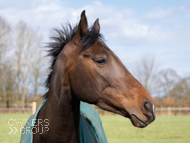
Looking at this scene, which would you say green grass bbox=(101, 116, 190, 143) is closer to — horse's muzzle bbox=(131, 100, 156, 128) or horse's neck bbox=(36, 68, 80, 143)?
horse's neck bbox=(36, 68, 80, 143)

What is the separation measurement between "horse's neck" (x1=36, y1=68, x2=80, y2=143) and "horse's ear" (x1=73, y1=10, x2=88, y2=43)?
47 cm

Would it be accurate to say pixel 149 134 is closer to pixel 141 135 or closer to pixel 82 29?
pixel 141 135

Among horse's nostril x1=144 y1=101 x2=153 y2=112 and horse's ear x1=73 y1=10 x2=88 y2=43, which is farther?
horse's ear x1=73 y1=10 x2=88 y2=43

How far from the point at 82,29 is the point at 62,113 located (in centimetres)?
93

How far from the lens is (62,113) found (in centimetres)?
238

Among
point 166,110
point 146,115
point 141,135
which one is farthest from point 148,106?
point 166,110

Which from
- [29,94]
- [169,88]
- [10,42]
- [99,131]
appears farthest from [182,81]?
[99,131]

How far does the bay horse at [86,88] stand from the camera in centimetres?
204

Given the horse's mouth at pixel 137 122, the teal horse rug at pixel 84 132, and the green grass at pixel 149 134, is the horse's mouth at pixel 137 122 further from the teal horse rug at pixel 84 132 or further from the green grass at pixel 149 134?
the green grass at pixel 149 134

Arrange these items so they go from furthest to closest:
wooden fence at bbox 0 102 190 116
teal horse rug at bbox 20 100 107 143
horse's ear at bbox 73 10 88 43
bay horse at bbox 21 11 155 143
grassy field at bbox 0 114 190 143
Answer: wooden fence at bbox 0 102 190 116 → grassy field at bbox 0 114 190 143 → teal horse rug at bbox 20 100 107 143 → horse's ear at bbox 73 10 88 43 → bay horse at bbox 21 11 155 143

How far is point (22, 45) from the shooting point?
2906cm

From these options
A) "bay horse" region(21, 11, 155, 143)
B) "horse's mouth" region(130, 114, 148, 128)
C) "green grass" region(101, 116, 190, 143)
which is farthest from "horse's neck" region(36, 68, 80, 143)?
"green grass" region(101, 116, 190, 143)

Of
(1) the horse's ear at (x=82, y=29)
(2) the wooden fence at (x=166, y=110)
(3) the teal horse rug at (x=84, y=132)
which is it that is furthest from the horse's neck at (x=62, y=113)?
(2) the wooden fence at (x=166, y=110)

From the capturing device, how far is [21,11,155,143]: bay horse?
6.69ft
